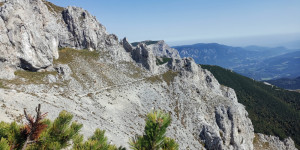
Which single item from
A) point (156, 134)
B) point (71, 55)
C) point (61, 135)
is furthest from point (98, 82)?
point (156, 134)

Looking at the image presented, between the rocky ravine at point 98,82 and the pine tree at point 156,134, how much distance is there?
26218 millimetres

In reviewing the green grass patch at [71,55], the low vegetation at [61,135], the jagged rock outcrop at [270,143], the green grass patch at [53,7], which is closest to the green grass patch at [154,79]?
the green grass patch at [71,55]

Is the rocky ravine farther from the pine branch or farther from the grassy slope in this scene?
the grassy slope

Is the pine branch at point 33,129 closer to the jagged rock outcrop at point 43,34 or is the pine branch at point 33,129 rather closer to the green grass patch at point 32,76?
the green grass patch at point 32,76

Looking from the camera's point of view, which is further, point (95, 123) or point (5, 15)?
point (5, 15)

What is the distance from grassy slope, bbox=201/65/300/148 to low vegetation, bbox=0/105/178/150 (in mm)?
139373

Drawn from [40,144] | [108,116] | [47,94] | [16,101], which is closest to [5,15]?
[47,94]

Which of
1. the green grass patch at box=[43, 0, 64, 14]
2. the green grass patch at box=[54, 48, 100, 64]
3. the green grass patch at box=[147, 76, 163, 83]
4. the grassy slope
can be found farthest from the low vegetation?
the grassy slope

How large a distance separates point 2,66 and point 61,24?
36631 mm

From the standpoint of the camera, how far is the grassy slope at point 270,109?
127 m

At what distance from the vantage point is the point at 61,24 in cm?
7288

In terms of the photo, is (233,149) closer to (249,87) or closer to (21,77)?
(21,77)

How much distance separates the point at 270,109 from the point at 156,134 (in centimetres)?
18258

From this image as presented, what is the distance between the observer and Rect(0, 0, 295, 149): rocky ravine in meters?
40.0
